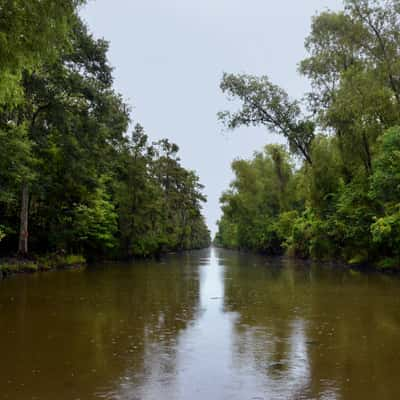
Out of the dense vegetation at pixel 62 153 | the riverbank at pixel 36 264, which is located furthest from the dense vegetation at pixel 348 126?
the riverbank at pixel 36 264

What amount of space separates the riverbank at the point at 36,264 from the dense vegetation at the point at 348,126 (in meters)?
14.4

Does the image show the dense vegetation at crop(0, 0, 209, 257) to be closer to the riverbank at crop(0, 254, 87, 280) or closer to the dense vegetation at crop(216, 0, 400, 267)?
the riverbank at crop(0, 254, 87, 280)

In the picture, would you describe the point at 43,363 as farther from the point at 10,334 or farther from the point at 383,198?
the point at 383,198

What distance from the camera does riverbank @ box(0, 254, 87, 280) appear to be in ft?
73.9

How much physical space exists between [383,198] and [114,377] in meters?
22.1

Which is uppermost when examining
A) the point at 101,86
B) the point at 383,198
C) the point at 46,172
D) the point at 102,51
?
the point at 102,51

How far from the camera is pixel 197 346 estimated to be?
8.29m

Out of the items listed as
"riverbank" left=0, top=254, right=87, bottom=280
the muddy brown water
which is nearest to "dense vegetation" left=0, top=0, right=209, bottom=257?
"riverbank" left=0, top=254, right=87, bottom=280

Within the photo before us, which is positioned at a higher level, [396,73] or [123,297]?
[396,73]

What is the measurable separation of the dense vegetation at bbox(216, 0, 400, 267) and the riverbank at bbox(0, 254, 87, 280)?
1439cm

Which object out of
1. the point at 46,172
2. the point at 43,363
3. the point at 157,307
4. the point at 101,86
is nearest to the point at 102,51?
the point at 101,86

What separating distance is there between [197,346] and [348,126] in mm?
22614

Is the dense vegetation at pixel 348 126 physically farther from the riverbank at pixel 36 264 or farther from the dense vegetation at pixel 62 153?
the riverbank at pixel 36 264

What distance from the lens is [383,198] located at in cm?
2523
